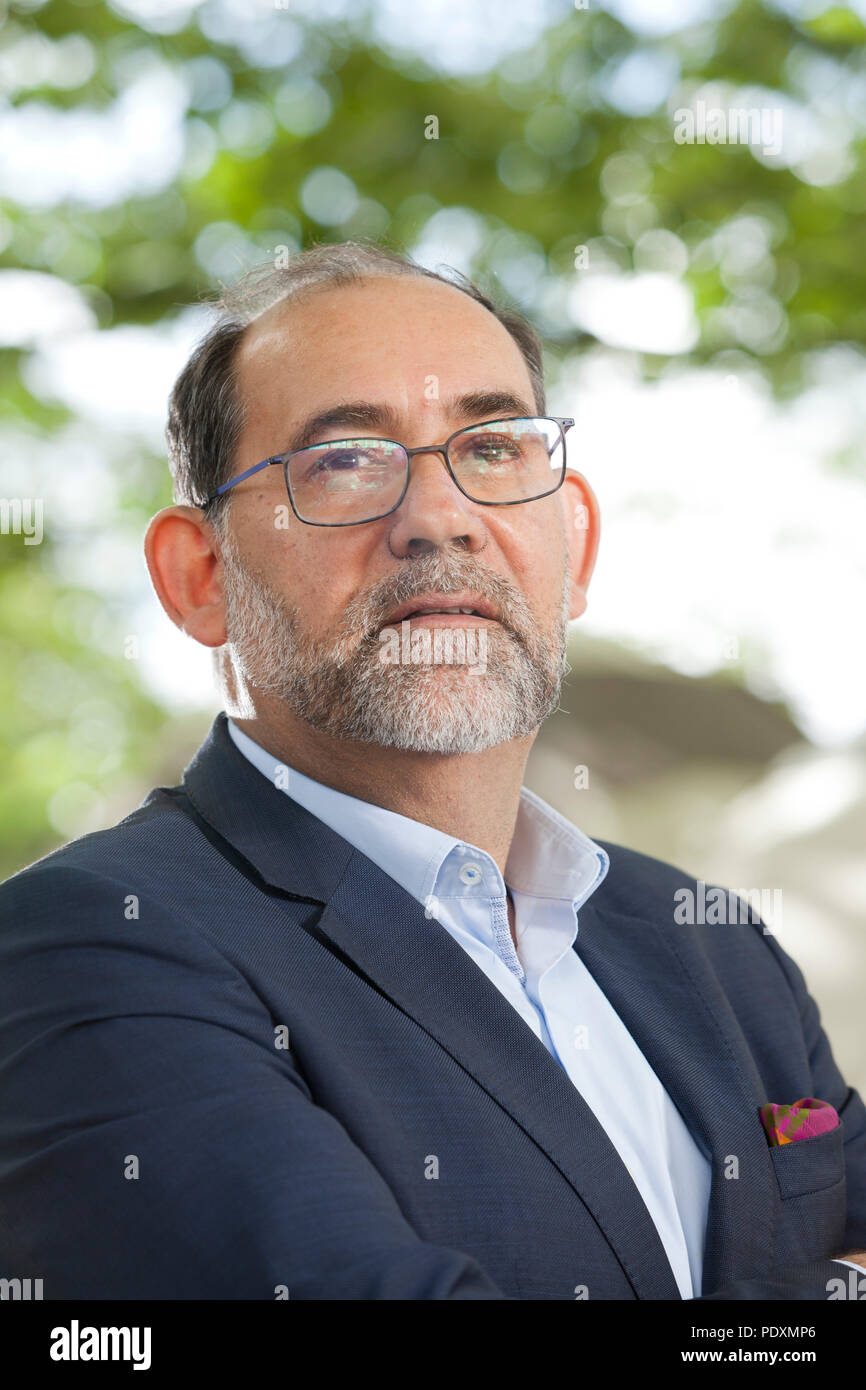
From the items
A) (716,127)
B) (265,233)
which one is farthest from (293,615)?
(716,127)

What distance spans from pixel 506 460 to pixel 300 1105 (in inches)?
42.0

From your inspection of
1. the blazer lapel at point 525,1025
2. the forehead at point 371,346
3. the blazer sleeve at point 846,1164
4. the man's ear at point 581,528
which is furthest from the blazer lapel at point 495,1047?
the man's ear at point 581,528

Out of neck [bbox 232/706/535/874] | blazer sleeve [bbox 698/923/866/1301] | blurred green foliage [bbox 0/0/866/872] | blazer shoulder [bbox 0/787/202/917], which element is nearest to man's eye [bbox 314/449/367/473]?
neck [bbox 232/706/535/874]

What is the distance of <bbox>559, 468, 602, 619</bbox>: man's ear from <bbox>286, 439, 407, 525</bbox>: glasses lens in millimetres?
552

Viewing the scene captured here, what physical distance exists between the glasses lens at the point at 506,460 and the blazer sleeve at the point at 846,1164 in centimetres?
93

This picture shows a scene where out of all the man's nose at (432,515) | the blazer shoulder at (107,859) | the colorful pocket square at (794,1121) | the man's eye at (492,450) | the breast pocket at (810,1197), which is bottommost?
the breast pocket at (810,1197)

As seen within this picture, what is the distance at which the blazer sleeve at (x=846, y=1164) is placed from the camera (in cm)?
150

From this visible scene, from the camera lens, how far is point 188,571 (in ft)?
7.03

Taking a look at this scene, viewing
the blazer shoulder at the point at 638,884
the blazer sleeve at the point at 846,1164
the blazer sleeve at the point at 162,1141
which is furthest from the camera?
the blazer shoulder at the point at 638,884

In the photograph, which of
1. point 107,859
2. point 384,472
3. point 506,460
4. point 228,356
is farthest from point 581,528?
point 107,859

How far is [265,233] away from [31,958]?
4.38 meters

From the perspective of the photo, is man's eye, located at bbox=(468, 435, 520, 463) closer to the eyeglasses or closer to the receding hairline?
the eyeglasses

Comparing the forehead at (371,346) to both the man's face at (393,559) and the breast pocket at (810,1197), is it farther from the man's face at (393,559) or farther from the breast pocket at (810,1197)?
the breast pocket at (810,1197)

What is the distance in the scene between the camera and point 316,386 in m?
1.92
